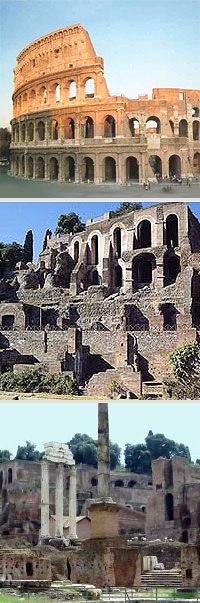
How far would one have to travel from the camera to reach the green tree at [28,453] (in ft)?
69.9

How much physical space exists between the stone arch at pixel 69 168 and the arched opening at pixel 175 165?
1241mm

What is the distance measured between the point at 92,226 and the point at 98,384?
82.4 inches

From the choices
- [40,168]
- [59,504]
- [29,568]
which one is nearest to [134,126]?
[40,168]

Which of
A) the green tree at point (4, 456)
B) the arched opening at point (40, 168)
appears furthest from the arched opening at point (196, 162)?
the green tree at point (4, 456)

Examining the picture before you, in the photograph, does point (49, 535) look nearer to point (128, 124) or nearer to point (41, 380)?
point (41, 380)

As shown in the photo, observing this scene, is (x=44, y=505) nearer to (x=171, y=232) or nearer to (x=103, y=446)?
(x=103, y=446)

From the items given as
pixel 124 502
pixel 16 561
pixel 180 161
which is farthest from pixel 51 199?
pixel 124 502

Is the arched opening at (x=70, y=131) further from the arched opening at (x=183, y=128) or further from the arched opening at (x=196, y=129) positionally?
the arched opening at (x=196, y=129)

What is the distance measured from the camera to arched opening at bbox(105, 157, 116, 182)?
13.3 m

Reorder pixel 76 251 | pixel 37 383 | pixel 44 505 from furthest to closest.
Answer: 1. pixel 44 505
2. pixel 76 251
3. pixel 37 383

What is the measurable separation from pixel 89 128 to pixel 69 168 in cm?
60

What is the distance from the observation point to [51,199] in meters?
13.2

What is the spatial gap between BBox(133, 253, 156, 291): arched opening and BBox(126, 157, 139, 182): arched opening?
1.04m

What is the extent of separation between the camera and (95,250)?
45.7 feet
